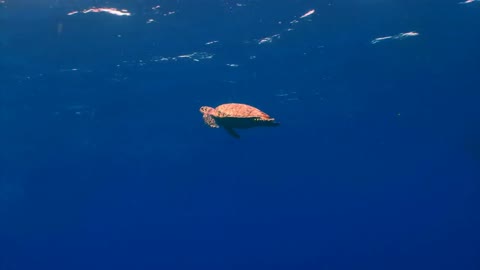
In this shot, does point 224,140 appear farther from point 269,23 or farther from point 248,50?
point 269,23

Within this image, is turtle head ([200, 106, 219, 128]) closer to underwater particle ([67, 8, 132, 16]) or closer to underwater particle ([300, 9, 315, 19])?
underwater particle ([67, 8, 132, 16])

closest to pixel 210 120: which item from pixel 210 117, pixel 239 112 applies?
pixel 210 117

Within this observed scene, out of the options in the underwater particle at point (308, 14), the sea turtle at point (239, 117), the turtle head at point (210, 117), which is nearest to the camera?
the sea turtle at point (239, 117)

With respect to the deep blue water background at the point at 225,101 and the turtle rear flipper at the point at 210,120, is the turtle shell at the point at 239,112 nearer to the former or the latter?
the turtle rear flipper at the point at 210,120

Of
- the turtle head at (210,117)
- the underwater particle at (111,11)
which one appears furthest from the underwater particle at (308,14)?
the turtle head at (210,117)

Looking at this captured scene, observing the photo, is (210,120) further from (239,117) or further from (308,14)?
(308,14)

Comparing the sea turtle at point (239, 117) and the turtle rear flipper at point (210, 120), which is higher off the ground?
the sea turtle at point (239, 117)

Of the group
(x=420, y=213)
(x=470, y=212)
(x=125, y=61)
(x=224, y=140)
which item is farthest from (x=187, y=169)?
(x=470, y=212)

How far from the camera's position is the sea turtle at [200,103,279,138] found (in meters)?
6.55

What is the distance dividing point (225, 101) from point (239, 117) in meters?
20.4

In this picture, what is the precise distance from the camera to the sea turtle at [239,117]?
6554 millimetres

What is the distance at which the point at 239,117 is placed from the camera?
680 cm

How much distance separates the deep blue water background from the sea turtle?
8859 mm

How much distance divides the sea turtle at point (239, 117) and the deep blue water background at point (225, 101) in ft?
29.1
